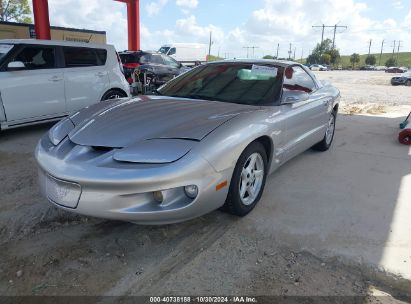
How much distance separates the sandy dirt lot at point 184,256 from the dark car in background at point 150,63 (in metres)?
10.2

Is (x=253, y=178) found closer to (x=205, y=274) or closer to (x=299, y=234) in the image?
(x=299, y=234)

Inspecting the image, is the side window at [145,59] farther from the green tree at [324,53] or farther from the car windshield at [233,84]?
the green tree at [324,53]

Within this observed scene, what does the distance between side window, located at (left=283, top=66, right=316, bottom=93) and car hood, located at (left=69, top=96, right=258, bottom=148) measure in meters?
0.74

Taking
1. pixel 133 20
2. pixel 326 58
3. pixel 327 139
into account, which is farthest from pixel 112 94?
pixel 326 58

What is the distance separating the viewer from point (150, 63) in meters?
13.5

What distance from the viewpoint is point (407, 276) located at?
2385 millimetres

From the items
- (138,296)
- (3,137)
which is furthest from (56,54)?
(138,296)

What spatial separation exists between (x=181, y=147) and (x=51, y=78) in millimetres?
4603

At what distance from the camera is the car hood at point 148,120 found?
8.52 feet

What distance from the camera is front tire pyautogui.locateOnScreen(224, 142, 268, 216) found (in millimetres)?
2807

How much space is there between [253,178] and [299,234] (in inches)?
24.4

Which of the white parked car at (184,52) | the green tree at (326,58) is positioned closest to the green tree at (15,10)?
the white parked car at (184,52)

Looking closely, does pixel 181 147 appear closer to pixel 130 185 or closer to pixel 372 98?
pixel 130 185

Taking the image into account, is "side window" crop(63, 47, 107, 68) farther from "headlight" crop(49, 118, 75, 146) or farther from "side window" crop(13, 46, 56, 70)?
"headlight" crop(49, 118, 75, 146)
